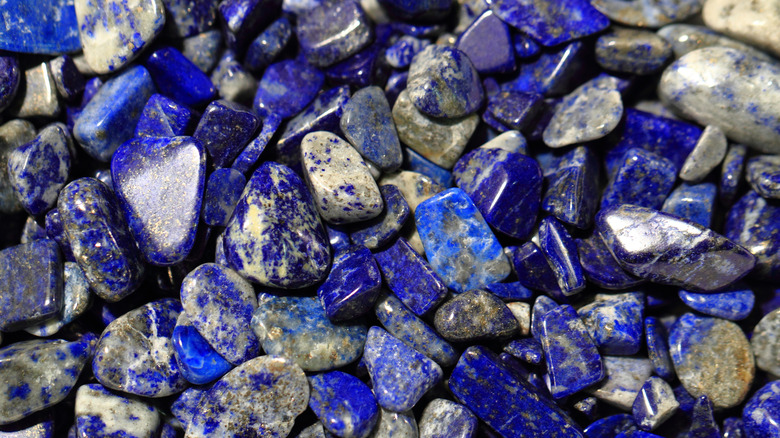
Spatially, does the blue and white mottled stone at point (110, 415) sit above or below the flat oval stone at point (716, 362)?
above

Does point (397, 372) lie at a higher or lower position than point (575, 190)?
lower

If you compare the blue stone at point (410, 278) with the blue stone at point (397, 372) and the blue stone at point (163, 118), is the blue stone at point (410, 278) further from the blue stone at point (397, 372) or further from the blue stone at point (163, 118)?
the blue stone at point (163, 118)

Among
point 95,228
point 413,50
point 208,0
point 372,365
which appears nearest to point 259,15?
point 208,0

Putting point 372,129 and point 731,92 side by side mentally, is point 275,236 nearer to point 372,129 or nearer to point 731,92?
point 372,129

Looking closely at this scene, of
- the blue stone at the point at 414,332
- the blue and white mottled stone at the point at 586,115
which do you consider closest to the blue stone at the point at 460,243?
the blue stone at the point at 414,332

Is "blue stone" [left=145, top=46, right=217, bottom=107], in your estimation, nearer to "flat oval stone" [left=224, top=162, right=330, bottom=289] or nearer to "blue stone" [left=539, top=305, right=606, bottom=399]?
"flat oval stone" [left=224, top=162, right=330, bottom=289]

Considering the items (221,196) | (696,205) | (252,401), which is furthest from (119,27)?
(696,205)
